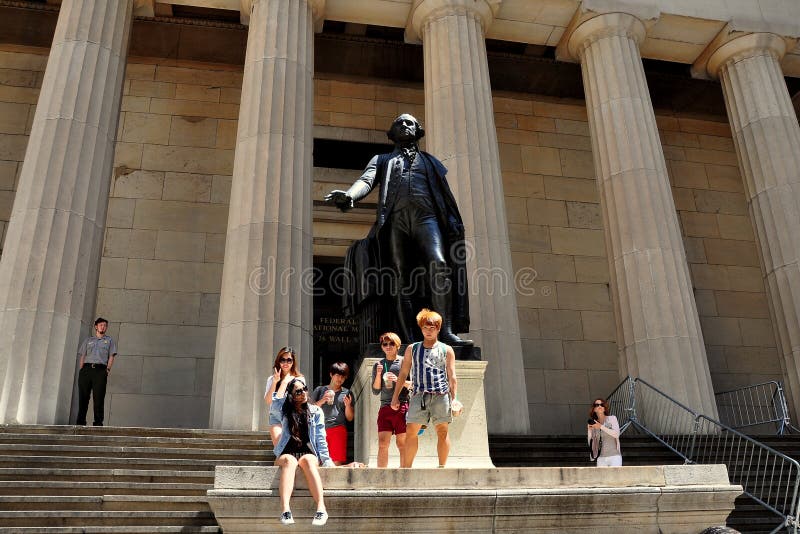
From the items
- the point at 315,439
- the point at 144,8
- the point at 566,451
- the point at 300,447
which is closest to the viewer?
the point at 300,447

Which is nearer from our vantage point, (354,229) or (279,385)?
(279,385)

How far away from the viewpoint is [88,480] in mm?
8578

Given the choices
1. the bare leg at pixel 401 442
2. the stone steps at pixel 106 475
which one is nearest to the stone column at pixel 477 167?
the stone steps at pixel 106 475

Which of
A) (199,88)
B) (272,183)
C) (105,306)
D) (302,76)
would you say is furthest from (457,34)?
(105,306)

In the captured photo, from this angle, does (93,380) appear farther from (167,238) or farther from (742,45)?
(742,45)

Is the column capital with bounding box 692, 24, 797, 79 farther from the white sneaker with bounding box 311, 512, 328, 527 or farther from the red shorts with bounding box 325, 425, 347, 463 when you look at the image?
the white sneaker with bounding box 311, 512, 328, 527

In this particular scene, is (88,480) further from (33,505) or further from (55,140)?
(55,140)

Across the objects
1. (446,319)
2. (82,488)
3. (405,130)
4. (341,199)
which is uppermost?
(405,130)

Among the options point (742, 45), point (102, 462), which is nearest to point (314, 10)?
point (742, 45)

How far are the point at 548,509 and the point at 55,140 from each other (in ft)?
38.7

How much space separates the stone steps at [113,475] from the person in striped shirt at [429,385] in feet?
7.85

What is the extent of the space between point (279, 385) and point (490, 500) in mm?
2633

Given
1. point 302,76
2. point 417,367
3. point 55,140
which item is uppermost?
point 302,76

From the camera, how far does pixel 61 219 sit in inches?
509
